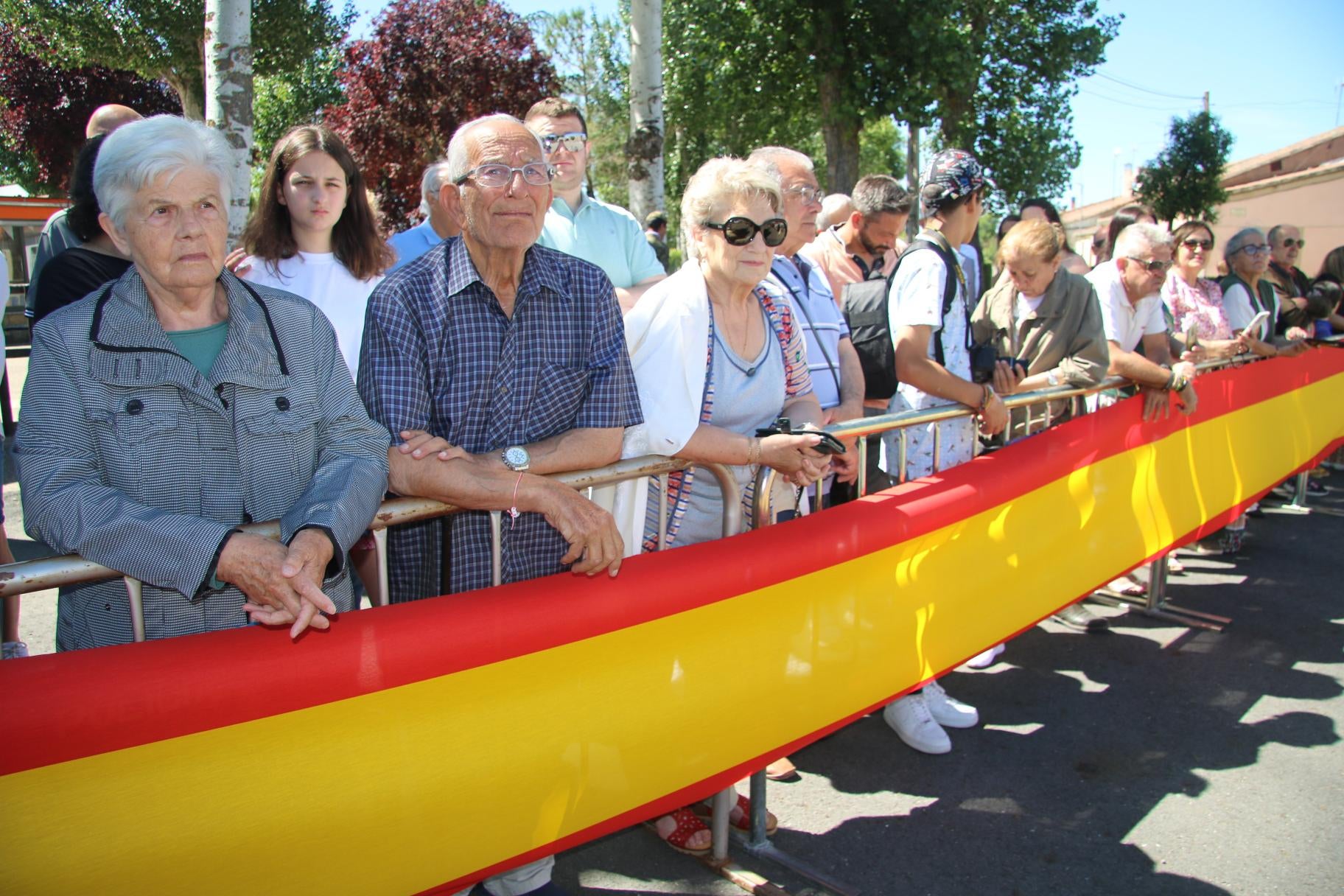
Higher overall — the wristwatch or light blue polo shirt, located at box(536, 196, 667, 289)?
light blue polo shirt, located at box(536, 196, 667, 289)

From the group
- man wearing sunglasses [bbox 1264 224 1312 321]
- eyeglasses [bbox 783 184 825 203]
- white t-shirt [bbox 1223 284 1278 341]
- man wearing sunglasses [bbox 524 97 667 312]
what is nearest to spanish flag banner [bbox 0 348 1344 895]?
eyeglasses [bbox 783 184 825 203]

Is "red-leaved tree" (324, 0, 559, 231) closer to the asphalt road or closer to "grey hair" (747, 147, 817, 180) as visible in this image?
the asphalt road

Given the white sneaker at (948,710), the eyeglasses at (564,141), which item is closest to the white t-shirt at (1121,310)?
the white sneaker at (948,710)

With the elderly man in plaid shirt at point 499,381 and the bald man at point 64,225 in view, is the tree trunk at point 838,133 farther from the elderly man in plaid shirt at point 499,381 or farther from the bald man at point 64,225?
the elderly man in plaid shirt at point 499,381

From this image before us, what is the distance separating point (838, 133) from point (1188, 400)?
15651 mm

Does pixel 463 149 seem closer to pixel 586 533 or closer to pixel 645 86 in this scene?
pixel 586 533

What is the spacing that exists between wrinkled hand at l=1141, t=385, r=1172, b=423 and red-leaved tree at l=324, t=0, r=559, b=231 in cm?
1503

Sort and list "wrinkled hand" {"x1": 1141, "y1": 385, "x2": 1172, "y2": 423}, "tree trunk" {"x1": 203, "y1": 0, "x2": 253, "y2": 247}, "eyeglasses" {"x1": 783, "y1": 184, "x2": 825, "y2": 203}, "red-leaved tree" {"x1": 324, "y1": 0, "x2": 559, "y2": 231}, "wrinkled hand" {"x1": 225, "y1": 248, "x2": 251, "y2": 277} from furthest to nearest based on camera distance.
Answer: "red-leaved tree" {"x1": 324, "y1": 0, "x2": 559, "y2": 231}
"tree trunk" {"x1": 203, "y1": 0, "x2": 253, "y2": 247}
"wrinkled hand" {"x1": 1141, "y1": 385, "x2": 1172, "y2": 423}
"eyeglasses" {"x1": 783, "y1": 184, "x2": 825, "y2": 203}
"wrinkled hand" {"x1": 225, "y1": 248, "x2": 251, "y2": 277}

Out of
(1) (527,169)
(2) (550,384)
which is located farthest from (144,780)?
(1) (527,169)

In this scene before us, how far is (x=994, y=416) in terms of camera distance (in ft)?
13.3

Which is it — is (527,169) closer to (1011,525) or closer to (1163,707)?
(1011,525)

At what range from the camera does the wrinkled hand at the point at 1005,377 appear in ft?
14.1

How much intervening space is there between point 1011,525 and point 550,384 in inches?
79.7

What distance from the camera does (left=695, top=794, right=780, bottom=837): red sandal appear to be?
10.8 ft
